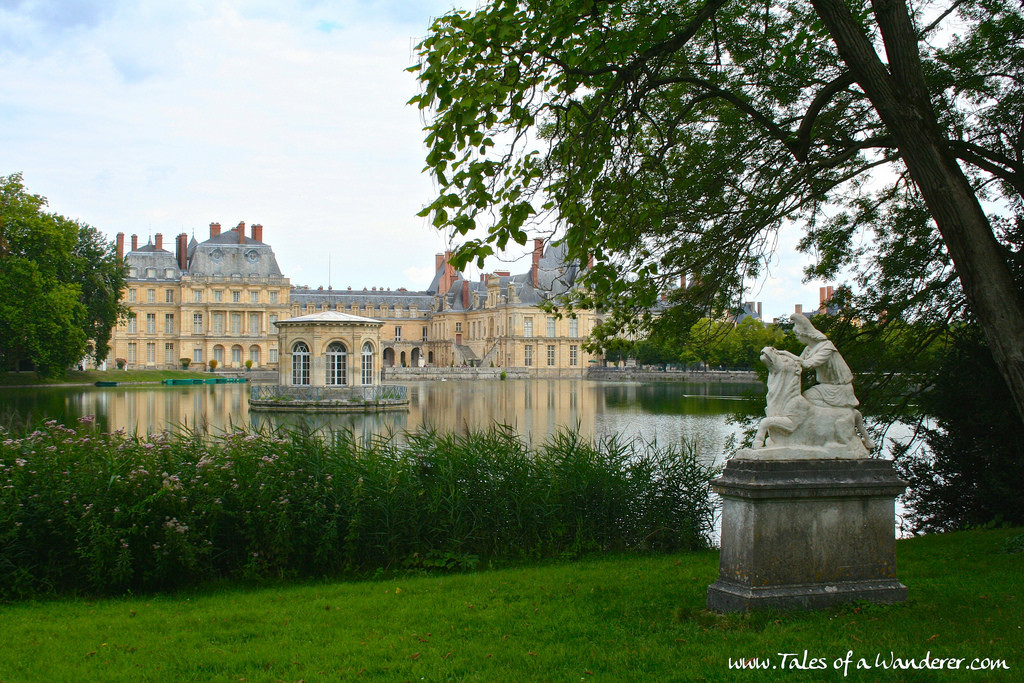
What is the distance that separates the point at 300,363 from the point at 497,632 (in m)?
26.7

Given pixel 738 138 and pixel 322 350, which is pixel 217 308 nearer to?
pixel 322 350

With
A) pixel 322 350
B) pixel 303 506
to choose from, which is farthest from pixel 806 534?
pixel 322 350

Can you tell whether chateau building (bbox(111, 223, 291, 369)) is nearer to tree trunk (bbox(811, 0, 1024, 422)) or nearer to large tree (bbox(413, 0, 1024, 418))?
large tree (bbox(413, 0, 1024, 418))

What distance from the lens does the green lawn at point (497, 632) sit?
13.2 ft

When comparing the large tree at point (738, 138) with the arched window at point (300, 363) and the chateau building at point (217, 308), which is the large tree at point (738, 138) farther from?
the chateau building at point (217, 308)

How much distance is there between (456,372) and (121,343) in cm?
2638

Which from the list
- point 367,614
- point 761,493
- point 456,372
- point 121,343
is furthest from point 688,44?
point 121,343

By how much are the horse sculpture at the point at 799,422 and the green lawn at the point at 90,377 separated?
40020 mm

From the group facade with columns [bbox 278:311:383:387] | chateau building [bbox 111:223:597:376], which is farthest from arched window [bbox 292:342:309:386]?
chateau building [bbox 111:223:597:376]

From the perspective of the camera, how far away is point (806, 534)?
15.6 ft

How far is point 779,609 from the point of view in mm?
4684

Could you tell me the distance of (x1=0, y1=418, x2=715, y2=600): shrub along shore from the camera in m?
5.88

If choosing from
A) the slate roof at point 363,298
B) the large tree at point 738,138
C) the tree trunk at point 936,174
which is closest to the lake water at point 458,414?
the large tree at point 738,138

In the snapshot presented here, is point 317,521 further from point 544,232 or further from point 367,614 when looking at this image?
point 544,232
